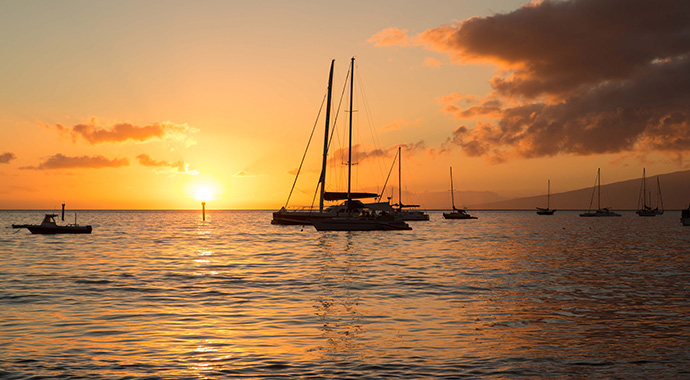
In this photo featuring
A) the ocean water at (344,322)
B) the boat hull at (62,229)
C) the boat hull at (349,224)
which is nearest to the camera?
the ocean water at (344,322)

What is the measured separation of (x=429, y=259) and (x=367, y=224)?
37910 millimetres

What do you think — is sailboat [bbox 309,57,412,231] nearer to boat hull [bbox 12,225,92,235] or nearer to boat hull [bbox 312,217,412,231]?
boat hull [bbox 312,217,412,231]

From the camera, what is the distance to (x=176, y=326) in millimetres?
19500

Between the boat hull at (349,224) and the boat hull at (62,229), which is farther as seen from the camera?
the boat hull at (62,229)

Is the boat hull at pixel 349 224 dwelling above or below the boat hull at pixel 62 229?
above

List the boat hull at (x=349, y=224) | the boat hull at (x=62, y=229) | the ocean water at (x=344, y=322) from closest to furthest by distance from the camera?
1. the ocean water at (x=344, y=322)
2. the boat hull at (x=349, y=224)
3. the boat hull at (x=62, y=229)

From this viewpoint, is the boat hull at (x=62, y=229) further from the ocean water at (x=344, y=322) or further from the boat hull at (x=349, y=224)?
the ocean water at (x=344, y=322)

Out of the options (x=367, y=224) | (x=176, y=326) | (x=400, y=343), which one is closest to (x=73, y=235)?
(x=367, y=224)

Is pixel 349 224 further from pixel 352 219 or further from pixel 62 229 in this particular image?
pixel 62 229

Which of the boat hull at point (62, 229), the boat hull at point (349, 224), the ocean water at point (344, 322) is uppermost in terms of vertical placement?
the boat hull at point (349, 224)

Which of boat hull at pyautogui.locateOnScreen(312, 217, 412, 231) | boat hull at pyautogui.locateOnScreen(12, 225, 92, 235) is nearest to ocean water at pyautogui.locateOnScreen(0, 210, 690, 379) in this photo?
boat hull at pyautogui.locateOnScreen(312, 217, 412, 231)

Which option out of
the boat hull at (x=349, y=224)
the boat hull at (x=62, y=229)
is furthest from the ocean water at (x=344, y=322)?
the boat hull at (x=62, y=229)

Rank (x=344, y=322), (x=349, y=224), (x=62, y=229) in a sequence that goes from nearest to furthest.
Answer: (x=344, y=322) → (x=62, y=229) → (x=349, y=224)

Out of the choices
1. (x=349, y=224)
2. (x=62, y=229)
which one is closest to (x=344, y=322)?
(x=349, y=224)
